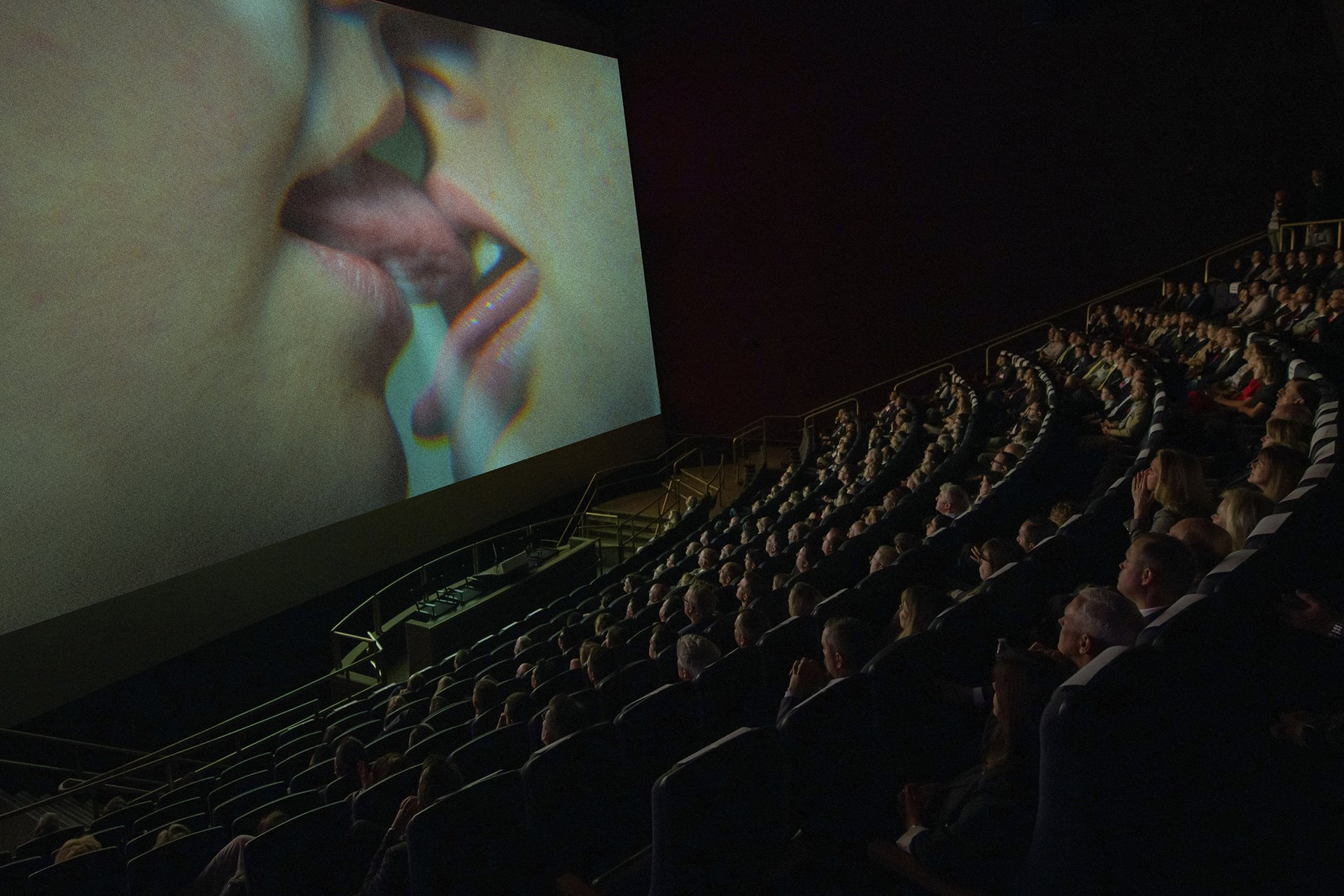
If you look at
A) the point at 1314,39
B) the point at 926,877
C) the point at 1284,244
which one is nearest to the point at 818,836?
the point at 926,877

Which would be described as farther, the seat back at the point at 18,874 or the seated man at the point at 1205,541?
the seat back at the point at 18,874

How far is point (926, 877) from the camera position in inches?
61.7

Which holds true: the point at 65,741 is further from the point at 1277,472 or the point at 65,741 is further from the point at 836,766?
the point at 1277,472

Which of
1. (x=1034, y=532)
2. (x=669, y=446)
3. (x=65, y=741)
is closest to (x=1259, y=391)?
(x=1034, y=532)

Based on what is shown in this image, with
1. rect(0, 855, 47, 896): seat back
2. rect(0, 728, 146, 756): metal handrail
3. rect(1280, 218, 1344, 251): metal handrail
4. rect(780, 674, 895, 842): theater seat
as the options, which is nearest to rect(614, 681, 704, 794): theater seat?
rect(780, 674, 895, 842): theater seat

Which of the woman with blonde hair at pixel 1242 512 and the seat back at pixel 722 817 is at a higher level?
the woman with blonde hair at pixel 1242 512

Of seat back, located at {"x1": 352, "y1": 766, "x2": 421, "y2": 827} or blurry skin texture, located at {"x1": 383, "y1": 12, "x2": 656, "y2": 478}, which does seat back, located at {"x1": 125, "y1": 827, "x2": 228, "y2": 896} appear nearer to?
seat back, located at {"x1": 352, "y1": 766, "x2": 421, "y2": 827}

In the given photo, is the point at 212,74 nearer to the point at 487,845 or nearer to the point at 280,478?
the point at 280,478

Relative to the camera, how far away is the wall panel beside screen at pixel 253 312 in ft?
19.9

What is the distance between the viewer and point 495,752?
2791 mm

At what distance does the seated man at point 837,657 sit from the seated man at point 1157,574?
638 mm

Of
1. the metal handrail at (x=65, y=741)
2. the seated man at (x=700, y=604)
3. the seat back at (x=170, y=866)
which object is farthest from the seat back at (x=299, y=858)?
the metal handrail at (x=65, y=741)

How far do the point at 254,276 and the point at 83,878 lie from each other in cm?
569

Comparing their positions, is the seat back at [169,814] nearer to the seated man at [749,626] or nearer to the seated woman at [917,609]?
the seated man at [749,626]
